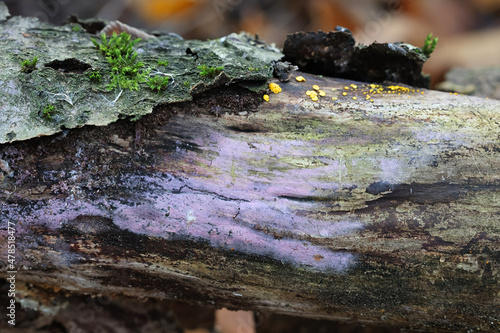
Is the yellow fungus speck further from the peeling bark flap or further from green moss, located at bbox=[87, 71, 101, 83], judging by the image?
green moss, located at bbox=[87, 71, 101, 83]

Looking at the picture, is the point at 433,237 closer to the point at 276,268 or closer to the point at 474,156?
the point at 474,156

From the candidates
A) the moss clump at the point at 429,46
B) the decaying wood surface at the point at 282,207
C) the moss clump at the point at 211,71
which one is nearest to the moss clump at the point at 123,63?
the decaying wood surface at the point at 282,207

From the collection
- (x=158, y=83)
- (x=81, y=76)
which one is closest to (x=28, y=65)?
(x=81, y=76)

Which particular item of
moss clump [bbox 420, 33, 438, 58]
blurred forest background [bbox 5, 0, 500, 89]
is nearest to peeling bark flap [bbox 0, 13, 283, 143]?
moss clump [bbox 420, 33, 438, 58]

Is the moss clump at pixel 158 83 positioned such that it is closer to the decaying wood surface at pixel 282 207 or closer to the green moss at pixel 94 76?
the decaying wood surface at pixel 282 207

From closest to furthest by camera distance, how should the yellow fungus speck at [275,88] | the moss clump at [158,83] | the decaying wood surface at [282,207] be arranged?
the decaying wood surface at [282,207], the moss clump at [158,83], the yellow fungus speck at [275,88]
